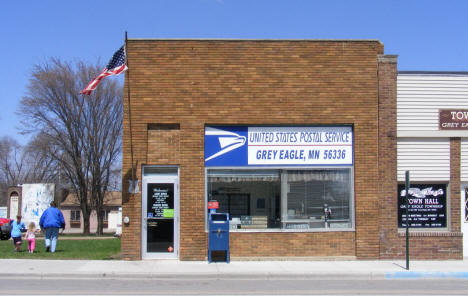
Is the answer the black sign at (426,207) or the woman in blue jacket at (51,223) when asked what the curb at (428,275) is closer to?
the black sign at (426,207)

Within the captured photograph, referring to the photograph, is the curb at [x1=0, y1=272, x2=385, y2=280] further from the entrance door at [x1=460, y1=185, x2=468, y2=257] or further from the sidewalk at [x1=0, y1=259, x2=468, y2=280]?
the entrance door at [x1=460, y1=185, x2=468, y2=257]

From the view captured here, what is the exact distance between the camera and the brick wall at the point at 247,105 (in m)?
15.0

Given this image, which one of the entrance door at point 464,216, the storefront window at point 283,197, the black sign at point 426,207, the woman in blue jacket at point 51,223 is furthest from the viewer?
the woman in blue jacket at point 51,223

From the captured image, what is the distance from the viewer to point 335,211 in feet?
50.8

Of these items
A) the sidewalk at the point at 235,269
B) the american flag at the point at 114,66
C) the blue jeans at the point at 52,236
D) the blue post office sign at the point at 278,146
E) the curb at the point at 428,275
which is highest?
the american flag at the point at 114,66

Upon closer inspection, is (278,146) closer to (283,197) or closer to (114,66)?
(283,197)

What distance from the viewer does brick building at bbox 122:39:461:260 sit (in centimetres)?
1502

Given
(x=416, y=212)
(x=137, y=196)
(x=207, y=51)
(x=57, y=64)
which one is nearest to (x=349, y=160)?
(x=416, y=212)

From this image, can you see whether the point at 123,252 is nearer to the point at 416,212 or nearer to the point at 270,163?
the point at 270,163

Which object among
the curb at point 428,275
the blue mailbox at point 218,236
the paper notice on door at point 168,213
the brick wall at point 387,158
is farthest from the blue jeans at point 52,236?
the curb at point 428,275

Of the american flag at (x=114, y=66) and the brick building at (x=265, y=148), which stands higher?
the american flag at (x=114, y=66)

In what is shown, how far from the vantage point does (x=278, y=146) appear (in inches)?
606

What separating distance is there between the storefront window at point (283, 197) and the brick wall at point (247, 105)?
1.24ft

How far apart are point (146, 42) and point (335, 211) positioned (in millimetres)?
7354
